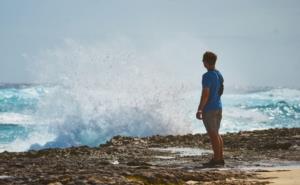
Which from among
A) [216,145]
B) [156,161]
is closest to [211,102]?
[216,145]

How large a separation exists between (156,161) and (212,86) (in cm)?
145

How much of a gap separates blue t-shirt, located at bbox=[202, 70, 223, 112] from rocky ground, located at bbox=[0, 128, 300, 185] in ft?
2.72

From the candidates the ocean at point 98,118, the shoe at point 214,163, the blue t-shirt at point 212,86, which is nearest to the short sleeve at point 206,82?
the blue t-shirt at point 212,86

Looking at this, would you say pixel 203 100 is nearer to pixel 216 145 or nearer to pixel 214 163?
pixel 216 145

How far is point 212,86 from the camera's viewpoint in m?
9.84

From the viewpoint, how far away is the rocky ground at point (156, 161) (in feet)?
24.5

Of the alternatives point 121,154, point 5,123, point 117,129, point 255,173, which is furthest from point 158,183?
point 5,123

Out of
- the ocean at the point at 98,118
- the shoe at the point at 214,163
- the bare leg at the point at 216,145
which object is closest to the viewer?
the shoe at the point at 214,163

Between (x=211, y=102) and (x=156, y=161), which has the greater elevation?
(x=211, y=102)

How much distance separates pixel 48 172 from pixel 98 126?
12.7 meters

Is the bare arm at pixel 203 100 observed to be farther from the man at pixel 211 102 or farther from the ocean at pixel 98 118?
the ocean at pixel 98 118

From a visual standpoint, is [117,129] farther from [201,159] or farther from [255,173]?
[255,173]

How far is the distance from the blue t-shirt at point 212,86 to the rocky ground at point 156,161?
2.72 feet

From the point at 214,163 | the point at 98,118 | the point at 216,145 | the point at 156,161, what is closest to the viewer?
the point at 214,163
